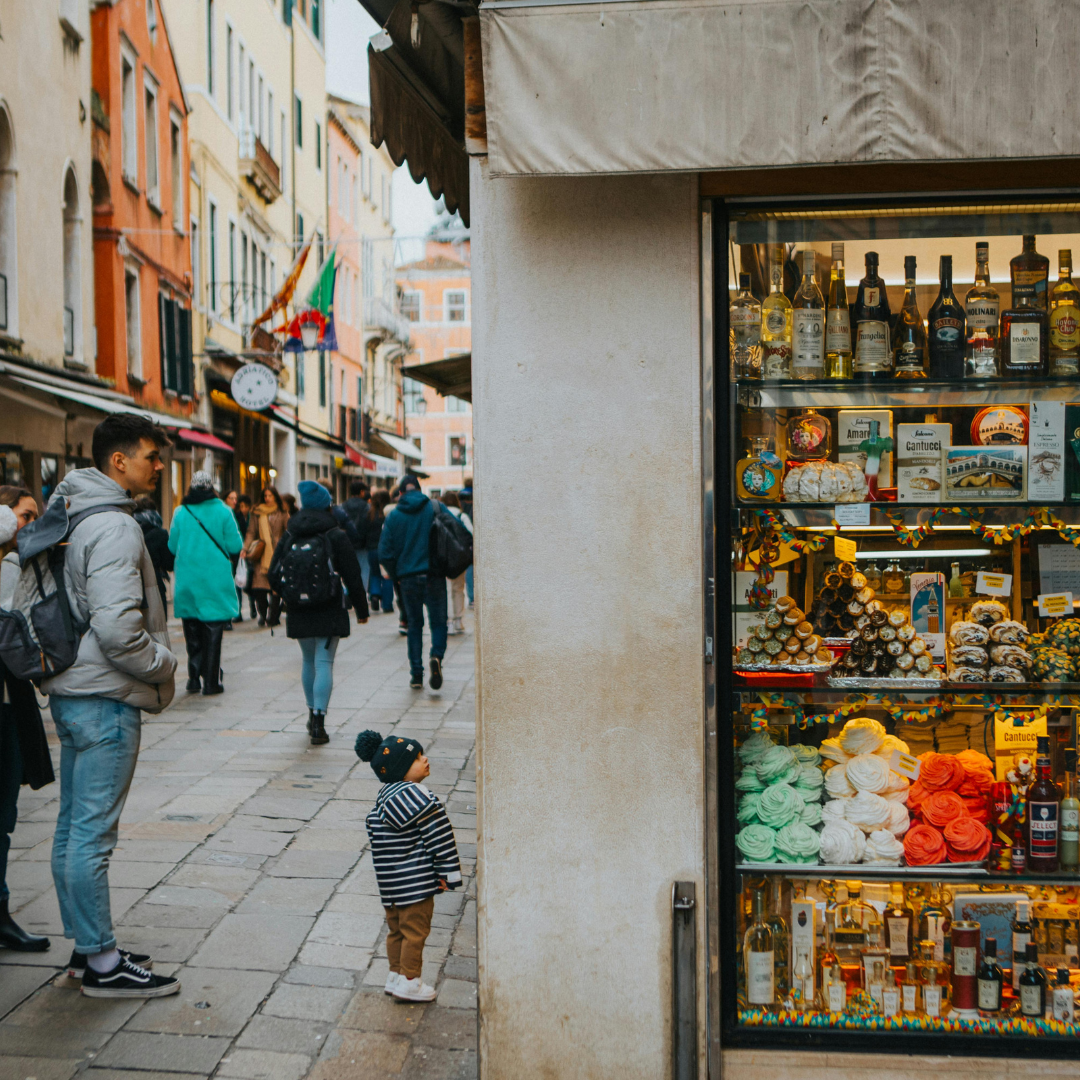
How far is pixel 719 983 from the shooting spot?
12.0 ft

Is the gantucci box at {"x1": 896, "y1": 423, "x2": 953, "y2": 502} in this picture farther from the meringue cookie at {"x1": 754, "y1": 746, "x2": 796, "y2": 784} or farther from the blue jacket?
the blue jacket

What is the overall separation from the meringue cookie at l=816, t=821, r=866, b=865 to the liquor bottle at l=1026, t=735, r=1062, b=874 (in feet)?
Answer: 1.73

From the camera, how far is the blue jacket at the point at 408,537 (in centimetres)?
1126

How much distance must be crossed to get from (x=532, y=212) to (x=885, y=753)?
2082 mm

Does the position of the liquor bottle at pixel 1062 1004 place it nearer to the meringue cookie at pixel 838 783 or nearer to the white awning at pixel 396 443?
the meringue cookie at pixel 838 783

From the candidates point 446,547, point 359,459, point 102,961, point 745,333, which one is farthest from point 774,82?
point 359,459

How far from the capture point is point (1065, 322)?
3902 millimetres

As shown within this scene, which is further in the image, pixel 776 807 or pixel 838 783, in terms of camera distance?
pixel 838 783

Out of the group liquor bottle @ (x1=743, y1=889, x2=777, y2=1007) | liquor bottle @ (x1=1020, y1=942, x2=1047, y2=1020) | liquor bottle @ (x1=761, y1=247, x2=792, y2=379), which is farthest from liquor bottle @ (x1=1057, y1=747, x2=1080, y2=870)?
liquor bottle @ (x1=761, y1=247, x2=792, y2=379)

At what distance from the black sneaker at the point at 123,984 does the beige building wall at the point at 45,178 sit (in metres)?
12.6

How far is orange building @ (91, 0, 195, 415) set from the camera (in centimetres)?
1988

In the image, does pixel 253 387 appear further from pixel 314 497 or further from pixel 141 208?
pixel 314 497

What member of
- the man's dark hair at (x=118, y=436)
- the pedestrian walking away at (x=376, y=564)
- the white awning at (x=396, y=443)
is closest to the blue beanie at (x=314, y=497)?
the man's dark hair at (x=118, y=436)

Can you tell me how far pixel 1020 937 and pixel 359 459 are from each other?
127 feet
